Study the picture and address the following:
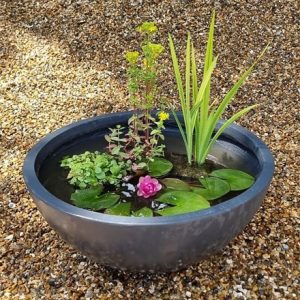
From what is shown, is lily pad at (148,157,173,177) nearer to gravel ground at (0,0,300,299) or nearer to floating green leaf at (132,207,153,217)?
floating green leaf at (132,207,153,217)

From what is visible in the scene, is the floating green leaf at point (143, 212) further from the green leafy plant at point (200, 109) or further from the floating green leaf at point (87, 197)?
the green leafy plant at point (200, 109)

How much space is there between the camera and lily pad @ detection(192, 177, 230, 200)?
186 cm

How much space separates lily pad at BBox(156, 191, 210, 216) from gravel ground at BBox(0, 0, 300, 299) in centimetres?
29

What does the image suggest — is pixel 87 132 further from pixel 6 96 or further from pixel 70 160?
pixel 6 96

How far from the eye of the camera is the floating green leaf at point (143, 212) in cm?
176

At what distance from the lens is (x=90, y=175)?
75.0 inches

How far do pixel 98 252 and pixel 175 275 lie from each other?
38cm

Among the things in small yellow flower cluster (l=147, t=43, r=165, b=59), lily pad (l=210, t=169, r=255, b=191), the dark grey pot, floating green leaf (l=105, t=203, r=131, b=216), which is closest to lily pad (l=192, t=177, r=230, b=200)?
lily pad (l=210, t=169, r=255, b=191)

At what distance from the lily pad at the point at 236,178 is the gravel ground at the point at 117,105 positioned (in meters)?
0.31

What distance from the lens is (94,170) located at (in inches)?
75.2

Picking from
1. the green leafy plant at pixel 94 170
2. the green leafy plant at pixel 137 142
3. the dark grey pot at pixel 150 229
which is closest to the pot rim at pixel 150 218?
the dark grey pot at pixel 150 229

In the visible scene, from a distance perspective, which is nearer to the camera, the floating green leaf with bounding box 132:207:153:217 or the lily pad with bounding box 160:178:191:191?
the floating green leaf with bounding box 132:207:153:217

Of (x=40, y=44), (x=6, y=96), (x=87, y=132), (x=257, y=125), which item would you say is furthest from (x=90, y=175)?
(x=40, y=44)

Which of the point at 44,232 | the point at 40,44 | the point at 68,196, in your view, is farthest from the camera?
the point at 40,44
